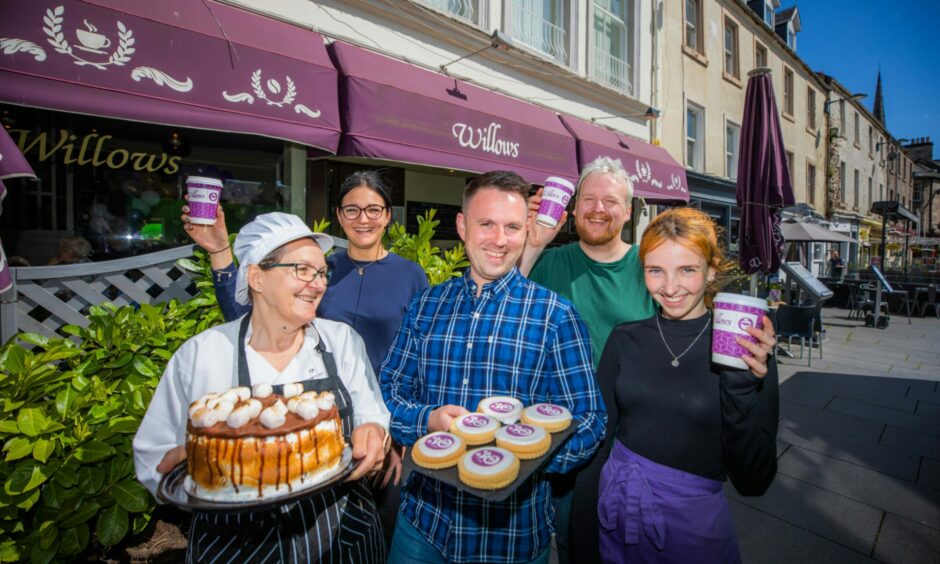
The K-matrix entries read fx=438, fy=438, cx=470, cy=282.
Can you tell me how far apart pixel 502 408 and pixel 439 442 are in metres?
0.28

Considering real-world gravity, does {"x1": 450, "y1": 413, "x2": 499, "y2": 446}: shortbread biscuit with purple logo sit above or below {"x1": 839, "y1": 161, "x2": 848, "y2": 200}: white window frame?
below

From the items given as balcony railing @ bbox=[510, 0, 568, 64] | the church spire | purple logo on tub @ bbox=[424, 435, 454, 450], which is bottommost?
purple logo on tub @ bbox=[424, 435, 454, 450]

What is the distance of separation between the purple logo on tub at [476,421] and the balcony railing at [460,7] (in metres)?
7.16

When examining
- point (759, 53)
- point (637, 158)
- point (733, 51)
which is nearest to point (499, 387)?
point (637, 158)

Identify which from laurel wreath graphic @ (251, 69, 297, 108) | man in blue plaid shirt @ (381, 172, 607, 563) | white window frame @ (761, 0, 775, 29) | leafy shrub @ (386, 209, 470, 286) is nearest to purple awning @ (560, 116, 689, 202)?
leafy shrub @ (386, 209, 470, 286)

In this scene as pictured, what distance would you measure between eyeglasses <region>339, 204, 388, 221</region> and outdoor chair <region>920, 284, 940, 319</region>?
18635 mm

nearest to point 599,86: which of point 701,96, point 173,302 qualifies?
point 701,96

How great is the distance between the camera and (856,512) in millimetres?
3357

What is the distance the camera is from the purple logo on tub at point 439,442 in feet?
4.40

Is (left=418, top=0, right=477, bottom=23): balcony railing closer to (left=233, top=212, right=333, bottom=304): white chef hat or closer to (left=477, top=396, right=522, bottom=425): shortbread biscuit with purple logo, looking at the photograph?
(left=233, top=212, right=333, bottom=304): white chef hat

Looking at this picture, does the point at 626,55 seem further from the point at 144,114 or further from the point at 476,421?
the point at 476,421

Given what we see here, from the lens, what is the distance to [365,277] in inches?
99.3

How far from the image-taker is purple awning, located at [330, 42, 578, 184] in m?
4.92

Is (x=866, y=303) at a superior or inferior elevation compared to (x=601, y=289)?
inferior
